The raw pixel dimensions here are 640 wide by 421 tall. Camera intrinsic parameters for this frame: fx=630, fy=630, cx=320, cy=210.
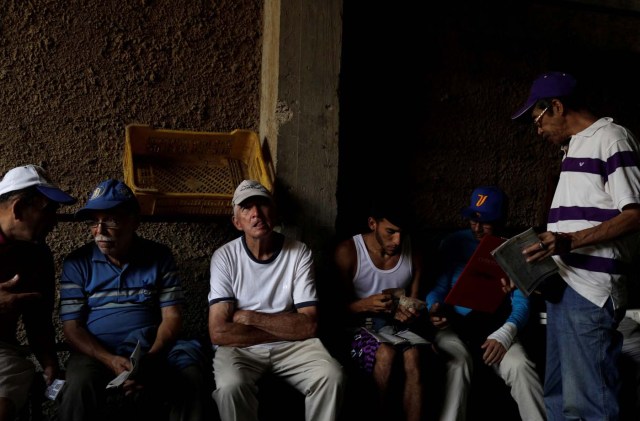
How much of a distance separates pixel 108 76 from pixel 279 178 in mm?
1227

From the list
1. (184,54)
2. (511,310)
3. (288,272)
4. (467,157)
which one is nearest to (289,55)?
(184,54)

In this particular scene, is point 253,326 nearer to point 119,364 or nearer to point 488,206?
point 119,364

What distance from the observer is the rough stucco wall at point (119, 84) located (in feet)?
12.3

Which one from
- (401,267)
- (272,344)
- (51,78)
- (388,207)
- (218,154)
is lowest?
(272,344)

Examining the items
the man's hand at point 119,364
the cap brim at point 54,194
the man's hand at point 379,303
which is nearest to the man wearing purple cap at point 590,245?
the man's hand at point 379,303

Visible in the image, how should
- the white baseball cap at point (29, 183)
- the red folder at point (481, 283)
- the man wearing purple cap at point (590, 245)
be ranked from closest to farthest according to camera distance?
1. the man wearing purple cap at point (590, 245)
2. the white baseball cap at point (29, 183)
3. the red folder at point (481, 283)

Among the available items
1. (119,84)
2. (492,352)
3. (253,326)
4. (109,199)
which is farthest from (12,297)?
(492,352)

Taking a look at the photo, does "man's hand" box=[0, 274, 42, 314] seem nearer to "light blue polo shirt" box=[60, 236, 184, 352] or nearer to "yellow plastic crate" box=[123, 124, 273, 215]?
"light blue polo shirt" box=[60, 236, 184, 352]

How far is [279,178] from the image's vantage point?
392cm

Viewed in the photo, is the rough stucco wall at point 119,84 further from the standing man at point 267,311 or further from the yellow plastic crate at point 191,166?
A: the standing man at point 267,311

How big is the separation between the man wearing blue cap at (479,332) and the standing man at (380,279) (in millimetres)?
210

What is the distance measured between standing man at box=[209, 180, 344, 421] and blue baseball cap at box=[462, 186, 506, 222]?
1116 mm

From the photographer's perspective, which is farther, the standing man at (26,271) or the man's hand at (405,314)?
the man's hand at (405,314)

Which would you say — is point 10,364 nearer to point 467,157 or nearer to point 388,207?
point 388,207
